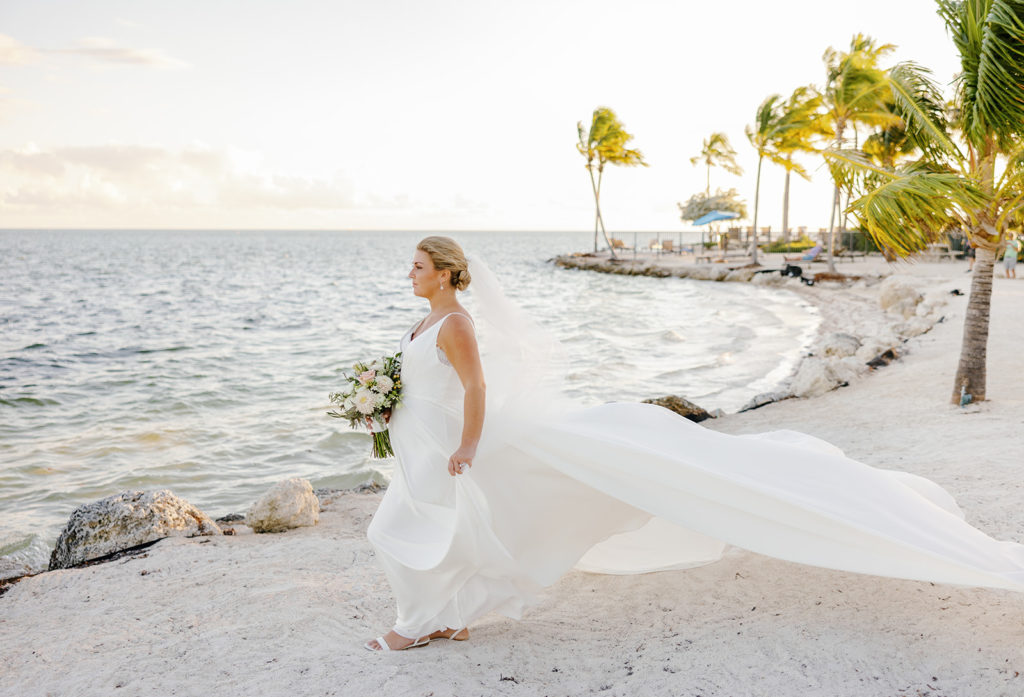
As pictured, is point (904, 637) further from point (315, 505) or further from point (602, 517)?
point (315, 505)

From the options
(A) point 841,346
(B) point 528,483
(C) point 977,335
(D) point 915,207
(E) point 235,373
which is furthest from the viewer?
(E) point 235,373

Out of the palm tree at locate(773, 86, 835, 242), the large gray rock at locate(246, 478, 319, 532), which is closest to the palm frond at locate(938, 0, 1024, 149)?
the large gray rock at locate(246, 478, 319, 532)

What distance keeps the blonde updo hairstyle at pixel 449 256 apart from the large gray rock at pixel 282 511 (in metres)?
3.52

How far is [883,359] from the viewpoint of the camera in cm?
1227

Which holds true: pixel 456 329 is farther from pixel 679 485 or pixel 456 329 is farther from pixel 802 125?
pixel 802 125

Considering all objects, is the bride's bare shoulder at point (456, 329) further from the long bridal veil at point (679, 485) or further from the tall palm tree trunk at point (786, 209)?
the tall palm tree trunk at point (786, 209)

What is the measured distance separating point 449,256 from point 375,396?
83cm

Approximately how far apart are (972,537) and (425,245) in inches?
118

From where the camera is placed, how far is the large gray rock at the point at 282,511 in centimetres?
623

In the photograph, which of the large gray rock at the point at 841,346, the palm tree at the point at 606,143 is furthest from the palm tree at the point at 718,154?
the large gray rock at the point at 841,346

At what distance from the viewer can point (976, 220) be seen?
777 centimetres

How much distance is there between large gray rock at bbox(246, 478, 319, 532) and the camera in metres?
6.23

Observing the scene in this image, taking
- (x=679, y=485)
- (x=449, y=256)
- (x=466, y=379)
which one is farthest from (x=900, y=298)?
(x=466, y=379)

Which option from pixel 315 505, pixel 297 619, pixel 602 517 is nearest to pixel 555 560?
pixel 602 517
